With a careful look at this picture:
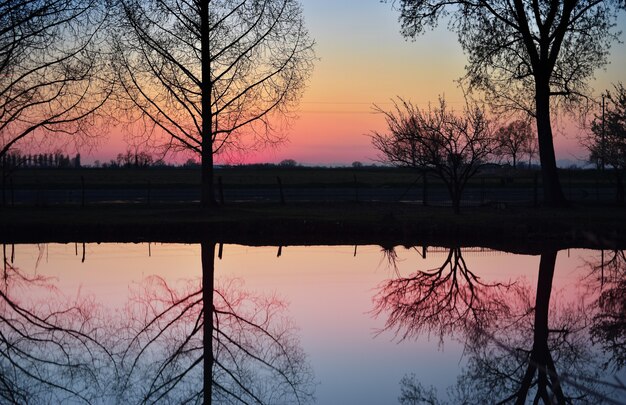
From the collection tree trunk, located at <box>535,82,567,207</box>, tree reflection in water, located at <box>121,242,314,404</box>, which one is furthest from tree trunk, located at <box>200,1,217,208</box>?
tree reflection in water, located at <box>121,242,314,404</box>

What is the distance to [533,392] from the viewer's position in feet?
28.1

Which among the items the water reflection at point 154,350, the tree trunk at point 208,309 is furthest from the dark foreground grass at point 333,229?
the water reflection at point 154,350

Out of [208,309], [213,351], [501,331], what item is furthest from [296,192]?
[213,351]

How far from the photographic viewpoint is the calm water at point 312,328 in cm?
913

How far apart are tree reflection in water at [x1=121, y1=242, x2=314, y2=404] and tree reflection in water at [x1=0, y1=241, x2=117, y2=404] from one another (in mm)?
444

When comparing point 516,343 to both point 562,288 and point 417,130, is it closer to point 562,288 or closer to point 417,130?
point 562,288

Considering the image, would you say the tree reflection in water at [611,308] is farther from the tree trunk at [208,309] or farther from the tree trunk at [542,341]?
the tree trunk at [208,309]

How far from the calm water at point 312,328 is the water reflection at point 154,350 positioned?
0.03 meters

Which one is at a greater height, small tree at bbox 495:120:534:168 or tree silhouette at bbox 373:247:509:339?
small tree at bbox 495:120:534:168

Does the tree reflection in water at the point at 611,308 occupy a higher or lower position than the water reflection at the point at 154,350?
higher

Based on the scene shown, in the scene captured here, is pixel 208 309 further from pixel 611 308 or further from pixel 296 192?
pixel 296 192

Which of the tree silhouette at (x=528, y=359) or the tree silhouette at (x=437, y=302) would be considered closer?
the tree silhouette at (x=528, y=359)

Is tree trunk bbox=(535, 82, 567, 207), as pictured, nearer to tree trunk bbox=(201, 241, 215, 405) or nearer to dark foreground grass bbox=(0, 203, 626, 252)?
dark foreground grass bbox=(0, 203, 626, 252)

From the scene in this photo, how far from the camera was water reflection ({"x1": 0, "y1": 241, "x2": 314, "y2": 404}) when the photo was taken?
9117mm
